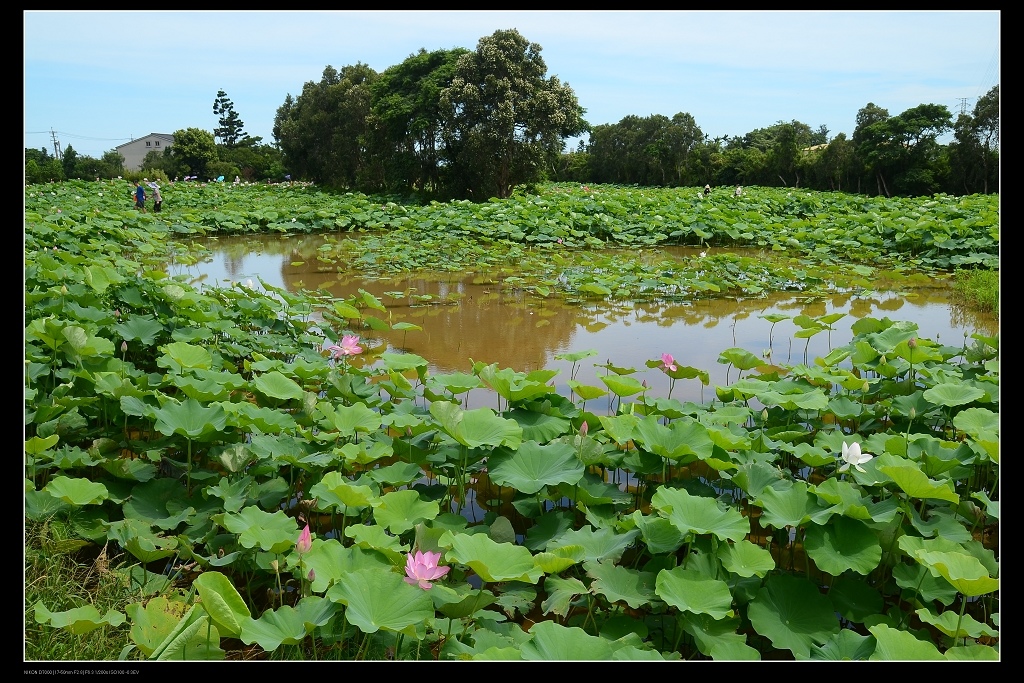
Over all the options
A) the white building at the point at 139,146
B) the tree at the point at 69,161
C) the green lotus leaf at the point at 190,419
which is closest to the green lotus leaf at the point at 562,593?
the green lotus leaf at the point at 190,419

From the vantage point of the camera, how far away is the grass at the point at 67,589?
57.8 inches

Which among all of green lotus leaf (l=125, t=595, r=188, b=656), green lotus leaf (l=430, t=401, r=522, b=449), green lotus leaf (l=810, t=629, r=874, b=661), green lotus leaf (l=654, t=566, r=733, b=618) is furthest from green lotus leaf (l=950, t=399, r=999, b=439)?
green lotus leaf (l=125, t=595, r=188, b=656)

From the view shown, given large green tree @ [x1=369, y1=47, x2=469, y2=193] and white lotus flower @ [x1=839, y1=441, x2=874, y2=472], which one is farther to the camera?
large green tree @ [x1=369, y1=47, x2=469, y2=193]

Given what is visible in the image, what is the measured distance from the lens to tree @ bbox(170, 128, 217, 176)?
34469 millimetres

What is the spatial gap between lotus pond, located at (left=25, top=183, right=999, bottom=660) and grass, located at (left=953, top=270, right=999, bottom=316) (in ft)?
8.79

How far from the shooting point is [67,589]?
1701 mm

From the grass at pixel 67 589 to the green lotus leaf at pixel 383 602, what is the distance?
0.50 m

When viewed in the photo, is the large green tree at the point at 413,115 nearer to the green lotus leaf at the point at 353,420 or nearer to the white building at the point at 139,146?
the green lotus leaf at the point at 353,420

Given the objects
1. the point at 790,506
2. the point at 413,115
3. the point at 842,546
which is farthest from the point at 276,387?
the point at 413,115

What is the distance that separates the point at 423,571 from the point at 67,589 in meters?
0.91

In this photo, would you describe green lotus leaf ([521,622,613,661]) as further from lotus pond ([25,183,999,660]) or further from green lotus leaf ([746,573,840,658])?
green lotus leaf ([746,573,840,658])

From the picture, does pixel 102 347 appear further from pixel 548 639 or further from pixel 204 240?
pixel 204 240

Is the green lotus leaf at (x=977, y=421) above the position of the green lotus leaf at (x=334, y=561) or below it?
above
